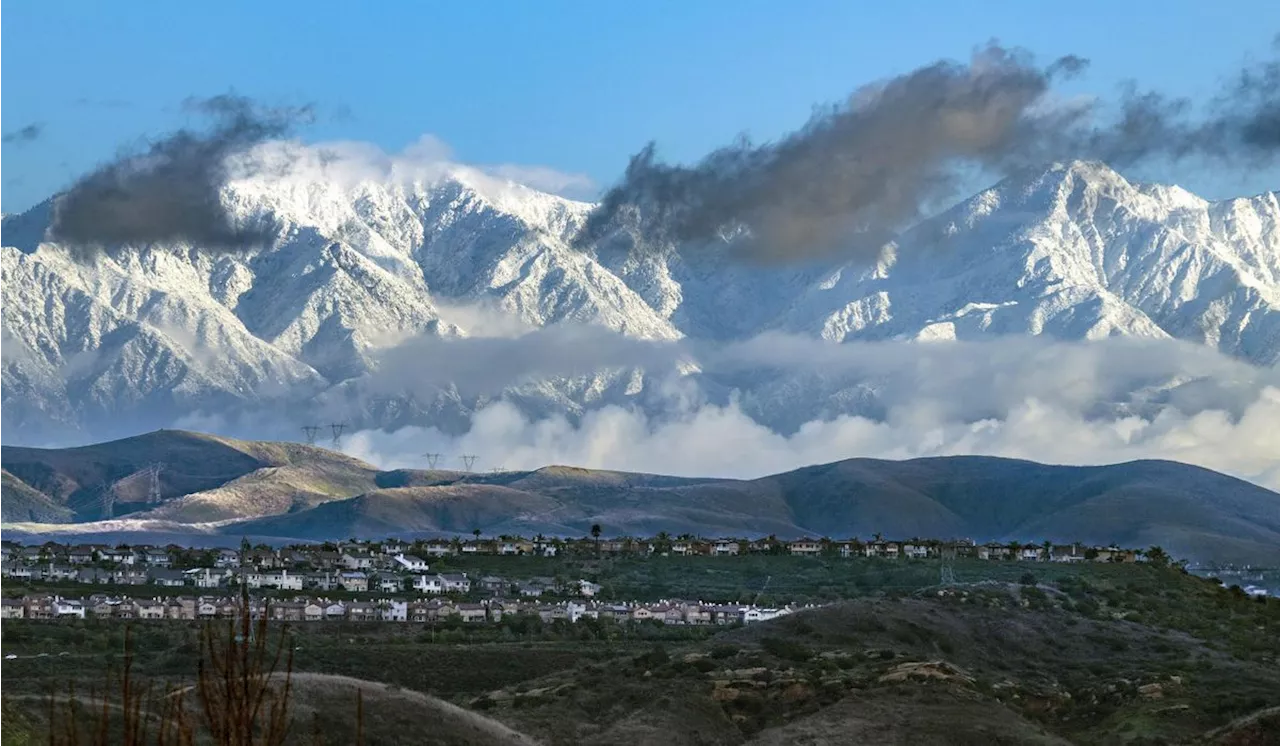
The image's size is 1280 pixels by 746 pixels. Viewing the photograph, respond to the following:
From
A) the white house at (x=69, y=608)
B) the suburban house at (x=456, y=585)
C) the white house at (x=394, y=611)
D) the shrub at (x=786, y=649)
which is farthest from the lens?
the suburban house at (x=456, y=585)

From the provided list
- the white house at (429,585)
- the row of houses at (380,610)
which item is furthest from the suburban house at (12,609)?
the white house at (429,585)

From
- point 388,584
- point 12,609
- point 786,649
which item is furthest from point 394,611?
point 786,649

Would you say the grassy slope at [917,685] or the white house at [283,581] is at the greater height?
the white house at [283,581]

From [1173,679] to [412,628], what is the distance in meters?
57.8

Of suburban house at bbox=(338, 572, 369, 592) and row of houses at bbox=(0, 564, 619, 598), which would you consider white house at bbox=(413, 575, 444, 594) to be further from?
suburban house at bbox=(338, 572, 369, 592)

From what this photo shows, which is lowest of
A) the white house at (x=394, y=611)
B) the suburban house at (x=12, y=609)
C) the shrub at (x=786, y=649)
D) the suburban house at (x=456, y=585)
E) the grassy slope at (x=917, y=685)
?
the grassy slope at (x=917, y=685)

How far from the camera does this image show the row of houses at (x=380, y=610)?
490 feet

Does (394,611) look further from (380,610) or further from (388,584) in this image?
(388,584)

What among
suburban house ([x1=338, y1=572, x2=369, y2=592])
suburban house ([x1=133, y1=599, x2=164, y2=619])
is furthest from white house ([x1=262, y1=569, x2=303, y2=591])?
suburban house ([x1=133, y1=599, x2=164, y2=619])

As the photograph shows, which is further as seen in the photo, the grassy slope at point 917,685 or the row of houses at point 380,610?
the row of houses at point 380,610

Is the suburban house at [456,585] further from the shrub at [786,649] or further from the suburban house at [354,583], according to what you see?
the shrub at [786,649]

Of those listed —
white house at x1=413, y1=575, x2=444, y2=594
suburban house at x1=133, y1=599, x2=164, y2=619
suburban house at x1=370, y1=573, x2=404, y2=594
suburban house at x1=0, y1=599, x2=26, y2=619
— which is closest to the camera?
suburban house at x1=0, y1=599, x2=26, y2=619

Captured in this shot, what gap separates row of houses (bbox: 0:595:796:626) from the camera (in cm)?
14925

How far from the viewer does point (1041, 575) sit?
193125 millimetres
